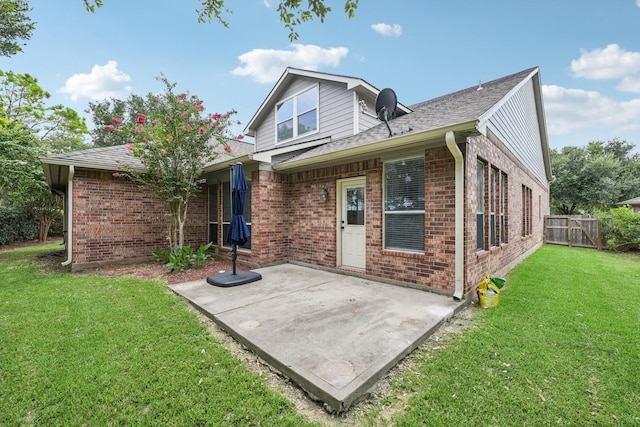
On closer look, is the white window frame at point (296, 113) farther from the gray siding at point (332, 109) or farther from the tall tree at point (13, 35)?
the tall tree at point (13, 35)

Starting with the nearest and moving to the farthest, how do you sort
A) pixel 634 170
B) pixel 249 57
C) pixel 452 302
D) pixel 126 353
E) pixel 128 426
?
pixel 128 426 < pixel 126 353 < pixel 452 302 < pixel 249 57 < pixel 634 170

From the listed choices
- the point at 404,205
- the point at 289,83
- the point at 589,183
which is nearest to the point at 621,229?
the point at 404,205

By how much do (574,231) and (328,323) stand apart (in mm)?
14971

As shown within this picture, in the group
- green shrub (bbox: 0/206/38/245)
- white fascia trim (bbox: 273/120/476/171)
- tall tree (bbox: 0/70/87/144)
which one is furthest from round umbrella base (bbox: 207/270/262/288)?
green shrub (bbox: 0/206/38/245)

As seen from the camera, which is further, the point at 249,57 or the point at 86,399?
the point at 249,57

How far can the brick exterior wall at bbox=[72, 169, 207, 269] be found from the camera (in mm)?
6898

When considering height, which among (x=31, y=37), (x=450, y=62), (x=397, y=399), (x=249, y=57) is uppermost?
(x=249, y=57)

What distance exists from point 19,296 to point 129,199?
3.44 m

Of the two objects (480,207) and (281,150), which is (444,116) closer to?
(480,207)

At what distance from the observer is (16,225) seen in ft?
45.2

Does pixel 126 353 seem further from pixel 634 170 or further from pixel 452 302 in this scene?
pixel 634 170

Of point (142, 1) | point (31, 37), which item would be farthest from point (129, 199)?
point (31, 37)

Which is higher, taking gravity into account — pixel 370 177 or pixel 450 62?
pixel 450 62

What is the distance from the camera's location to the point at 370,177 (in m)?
5.71
